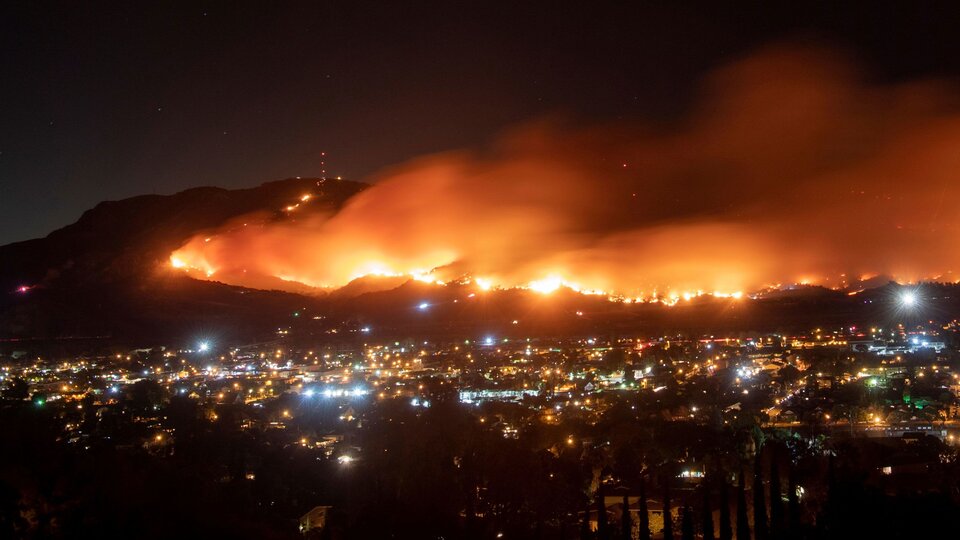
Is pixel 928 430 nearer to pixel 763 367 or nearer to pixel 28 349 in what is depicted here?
pixel 763 367

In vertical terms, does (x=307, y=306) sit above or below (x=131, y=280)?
below

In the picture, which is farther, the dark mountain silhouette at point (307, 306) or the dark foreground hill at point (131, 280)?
the dark mountain silhouette at point (307, 306)

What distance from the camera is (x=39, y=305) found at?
30.5m

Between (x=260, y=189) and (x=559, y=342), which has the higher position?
(x=260, y=189)

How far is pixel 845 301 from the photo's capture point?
114 feet

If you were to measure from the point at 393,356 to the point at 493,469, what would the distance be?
16.4 metres

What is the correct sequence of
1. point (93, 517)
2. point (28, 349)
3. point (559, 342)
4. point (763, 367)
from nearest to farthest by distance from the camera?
point (93, 517) < point (763, 367) < point (28, 349) < point (559, 342)

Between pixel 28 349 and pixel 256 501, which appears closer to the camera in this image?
pixel 256 501

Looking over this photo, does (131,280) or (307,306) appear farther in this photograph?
(307,306)

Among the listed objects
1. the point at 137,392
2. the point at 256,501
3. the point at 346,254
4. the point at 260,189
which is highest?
the point at 260,189

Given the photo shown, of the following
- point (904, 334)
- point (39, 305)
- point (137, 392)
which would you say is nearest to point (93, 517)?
point (137, 392)

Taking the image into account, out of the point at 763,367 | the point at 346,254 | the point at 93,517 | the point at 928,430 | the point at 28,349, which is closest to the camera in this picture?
the point at 93,517

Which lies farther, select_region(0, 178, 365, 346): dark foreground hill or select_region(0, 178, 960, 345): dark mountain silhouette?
select_region(0, 178, 960, 345): dark mountain silhouette

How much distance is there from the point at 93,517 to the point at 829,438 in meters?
13.2
